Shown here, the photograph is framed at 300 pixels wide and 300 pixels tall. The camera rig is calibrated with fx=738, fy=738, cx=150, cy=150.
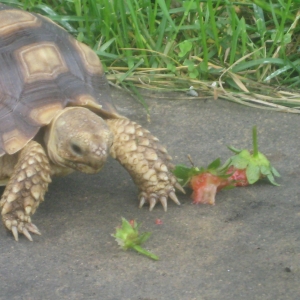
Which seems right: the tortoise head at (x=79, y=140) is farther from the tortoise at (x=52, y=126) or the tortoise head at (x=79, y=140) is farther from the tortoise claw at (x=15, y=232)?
the tortoise claw at (x=15, y=232)

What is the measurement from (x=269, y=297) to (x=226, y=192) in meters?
0.84

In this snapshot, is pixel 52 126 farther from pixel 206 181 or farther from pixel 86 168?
pixel 206 181

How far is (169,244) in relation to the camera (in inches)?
105

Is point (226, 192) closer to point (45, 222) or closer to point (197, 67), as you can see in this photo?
point (45, 222)

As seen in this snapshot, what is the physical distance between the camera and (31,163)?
2.80 metres

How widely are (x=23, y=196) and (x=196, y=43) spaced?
1.98 meters

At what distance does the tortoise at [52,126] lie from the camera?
109 inches

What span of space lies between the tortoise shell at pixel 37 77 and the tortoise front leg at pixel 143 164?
15cm

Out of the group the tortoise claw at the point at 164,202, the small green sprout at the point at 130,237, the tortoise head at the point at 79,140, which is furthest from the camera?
the tortoise claw at the point at 164,202

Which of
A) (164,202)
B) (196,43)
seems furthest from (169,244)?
(196,43)

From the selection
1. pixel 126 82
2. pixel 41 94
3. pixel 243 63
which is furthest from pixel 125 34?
pixel 41 94

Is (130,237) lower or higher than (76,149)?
lower

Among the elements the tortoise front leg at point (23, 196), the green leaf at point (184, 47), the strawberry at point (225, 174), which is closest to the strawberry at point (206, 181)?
the strawberry at point (225, 174)

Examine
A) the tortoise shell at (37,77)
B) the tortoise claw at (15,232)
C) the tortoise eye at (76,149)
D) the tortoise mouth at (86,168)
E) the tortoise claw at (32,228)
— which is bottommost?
the tortoise claw at (32,228)
